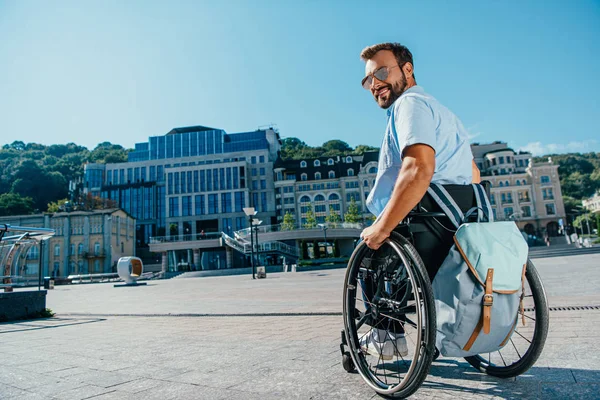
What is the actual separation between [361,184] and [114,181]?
5251cm

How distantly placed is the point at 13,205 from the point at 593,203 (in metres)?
131

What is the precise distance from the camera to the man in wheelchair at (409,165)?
1895mm

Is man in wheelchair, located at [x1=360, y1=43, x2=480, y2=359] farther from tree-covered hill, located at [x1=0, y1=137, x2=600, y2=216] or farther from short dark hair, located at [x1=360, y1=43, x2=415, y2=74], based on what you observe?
tree-covered hill, located at [x1=0, y1=137, x2=600, y2=216]

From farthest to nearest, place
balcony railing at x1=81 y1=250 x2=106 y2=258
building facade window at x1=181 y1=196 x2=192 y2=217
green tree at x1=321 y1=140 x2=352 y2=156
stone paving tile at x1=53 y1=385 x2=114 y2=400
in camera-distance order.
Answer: green tree at x1=321 y1=140 x2=352 y2=156 < building facade window at x1=181 y1=196 x2=192 y2=217 < balcony railing at x1=81 y1=250 x2=106 y2=258 < stone paving tile at x1=53 y1=385 x2=114 y2=400

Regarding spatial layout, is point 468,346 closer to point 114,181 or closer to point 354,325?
point 354,325

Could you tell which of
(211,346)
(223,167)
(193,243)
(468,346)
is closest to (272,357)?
(211,346)

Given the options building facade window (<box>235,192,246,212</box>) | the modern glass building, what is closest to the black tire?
the modern glass building

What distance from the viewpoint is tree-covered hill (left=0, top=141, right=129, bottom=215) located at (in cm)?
8325

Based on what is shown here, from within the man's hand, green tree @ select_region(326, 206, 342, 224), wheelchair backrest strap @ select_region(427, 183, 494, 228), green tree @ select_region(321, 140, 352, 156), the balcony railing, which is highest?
green tree @ select_region(321, 140, 352, 156)

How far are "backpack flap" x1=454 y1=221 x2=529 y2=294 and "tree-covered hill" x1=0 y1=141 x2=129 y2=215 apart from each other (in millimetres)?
95834

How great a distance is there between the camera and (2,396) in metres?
2.42

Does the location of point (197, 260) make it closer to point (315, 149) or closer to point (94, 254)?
point (94, 254)

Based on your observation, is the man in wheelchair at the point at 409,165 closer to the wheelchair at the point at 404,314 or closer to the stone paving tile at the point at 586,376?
the wheelchair at the point at 404,314

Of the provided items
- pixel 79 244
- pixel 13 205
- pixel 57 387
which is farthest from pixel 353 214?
pixel 13 205
